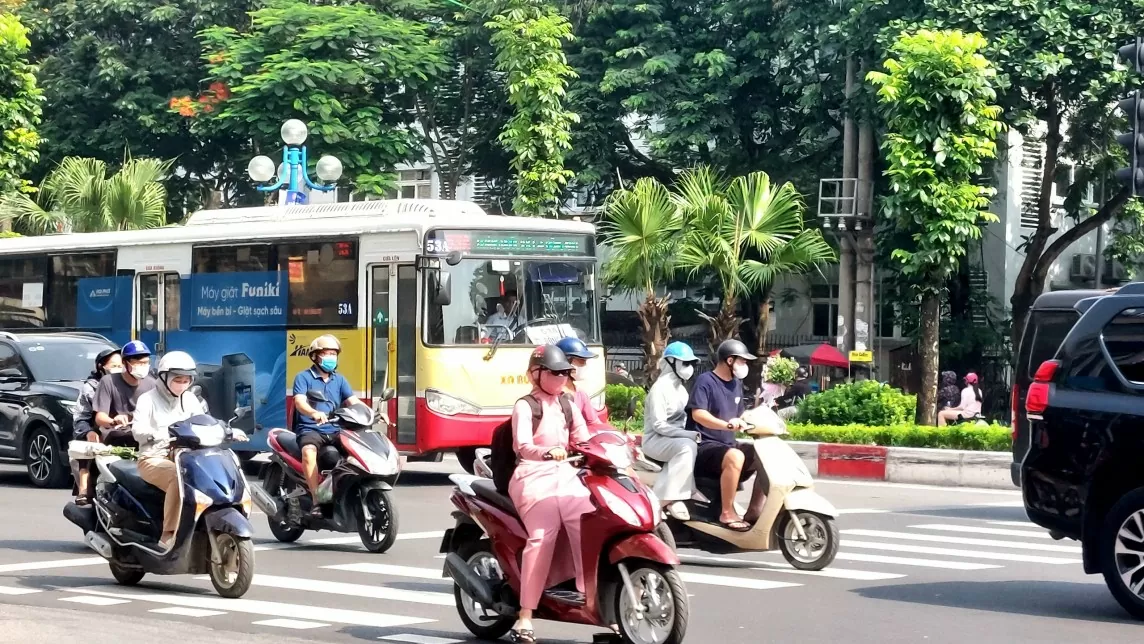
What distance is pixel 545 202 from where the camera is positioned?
2900 cm

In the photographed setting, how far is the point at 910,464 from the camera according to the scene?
20094 millimetres

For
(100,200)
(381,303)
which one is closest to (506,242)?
(381,303)

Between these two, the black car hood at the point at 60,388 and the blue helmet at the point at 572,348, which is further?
the black car hood at the point at 60,388

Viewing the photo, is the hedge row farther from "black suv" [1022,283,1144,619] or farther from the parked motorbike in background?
"black suv" [1022,283,1144,619]

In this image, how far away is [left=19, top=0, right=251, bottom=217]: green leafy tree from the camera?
36.6 m

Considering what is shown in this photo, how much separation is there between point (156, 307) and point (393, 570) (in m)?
11.0

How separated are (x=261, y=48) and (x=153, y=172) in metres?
5.08

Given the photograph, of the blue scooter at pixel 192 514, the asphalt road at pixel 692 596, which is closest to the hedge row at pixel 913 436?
the asphalt road at pixel 692 596

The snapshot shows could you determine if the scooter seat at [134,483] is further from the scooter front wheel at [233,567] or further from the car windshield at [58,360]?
the car windshield at [58,360]

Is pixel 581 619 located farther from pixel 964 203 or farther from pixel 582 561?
pixel 964 203

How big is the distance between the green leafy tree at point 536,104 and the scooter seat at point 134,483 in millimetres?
18911

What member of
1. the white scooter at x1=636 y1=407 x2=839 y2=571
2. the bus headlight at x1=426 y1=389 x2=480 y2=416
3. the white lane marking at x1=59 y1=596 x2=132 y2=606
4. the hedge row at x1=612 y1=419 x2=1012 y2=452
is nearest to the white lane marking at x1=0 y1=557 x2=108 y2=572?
the white lane marking at x1=59 y1=596 x2=132 y2=606

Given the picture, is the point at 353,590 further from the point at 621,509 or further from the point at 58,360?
the point at 58,360

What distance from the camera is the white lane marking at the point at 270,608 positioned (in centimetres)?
894
